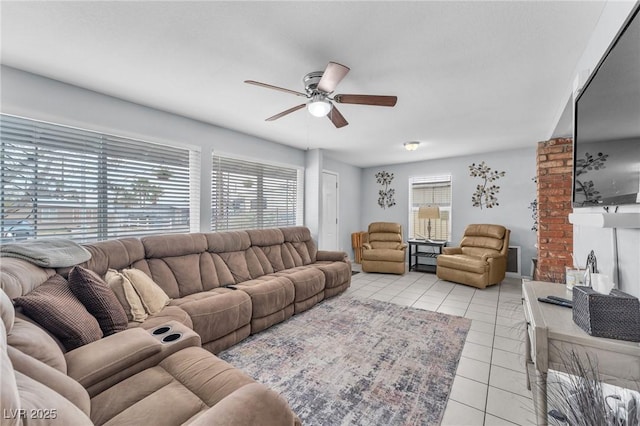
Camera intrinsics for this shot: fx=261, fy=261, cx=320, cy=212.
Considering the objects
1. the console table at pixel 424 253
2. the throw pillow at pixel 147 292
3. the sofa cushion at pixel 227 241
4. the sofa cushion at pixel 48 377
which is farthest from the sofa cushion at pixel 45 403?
the console table at pixel 424 253

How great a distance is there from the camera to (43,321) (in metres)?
1.30

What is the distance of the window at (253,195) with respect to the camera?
12.3 feet

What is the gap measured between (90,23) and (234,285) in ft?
8.11

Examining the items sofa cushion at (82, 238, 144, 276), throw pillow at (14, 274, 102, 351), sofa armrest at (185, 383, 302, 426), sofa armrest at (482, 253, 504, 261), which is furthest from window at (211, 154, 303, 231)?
sofa armrest at (482, 253, 504, 261)

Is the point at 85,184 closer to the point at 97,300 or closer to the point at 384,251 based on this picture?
the point at 97,300

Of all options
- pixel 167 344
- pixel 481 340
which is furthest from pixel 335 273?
pixel 167 344

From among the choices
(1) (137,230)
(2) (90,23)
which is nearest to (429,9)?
(2) (90,23)

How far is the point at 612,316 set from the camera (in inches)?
42.2

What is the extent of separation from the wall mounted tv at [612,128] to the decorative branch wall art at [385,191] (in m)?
4.95

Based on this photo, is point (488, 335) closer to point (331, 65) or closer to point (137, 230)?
point (331, 65)

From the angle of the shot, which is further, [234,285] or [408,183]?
[408,183]

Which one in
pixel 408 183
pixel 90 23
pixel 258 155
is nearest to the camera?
pixel 90 23

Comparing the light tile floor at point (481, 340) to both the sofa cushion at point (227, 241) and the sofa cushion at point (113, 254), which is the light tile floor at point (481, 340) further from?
the sofa cushion at point (113, 254)

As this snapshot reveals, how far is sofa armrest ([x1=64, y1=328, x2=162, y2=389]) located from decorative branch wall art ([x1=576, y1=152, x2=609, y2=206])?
2.42 meters
